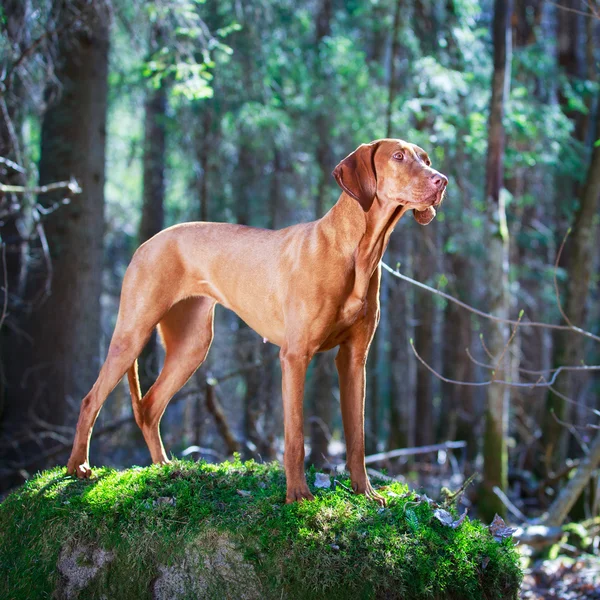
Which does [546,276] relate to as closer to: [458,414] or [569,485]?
[458,414]

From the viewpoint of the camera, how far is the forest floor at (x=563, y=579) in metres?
6.82

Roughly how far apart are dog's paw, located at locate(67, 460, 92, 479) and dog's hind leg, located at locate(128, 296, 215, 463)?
56 centimetres

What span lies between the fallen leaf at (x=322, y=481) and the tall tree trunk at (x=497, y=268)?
3.80 meters

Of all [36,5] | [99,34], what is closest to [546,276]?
[99,34]

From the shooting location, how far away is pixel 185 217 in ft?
57.2

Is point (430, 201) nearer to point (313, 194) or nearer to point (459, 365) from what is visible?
point (313, 194)

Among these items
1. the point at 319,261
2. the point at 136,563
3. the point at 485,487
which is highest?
the point at 319,261

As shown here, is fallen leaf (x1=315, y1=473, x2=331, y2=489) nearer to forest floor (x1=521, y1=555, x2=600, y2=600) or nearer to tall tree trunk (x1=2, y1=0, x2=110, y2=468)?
forest floor (x1=521, y1=555, x2=600, y2=600)

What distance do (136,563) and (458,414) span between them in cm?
1230

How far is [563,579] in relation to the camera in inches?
297

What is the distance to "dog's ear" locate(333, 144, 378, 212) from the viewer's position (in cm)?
442

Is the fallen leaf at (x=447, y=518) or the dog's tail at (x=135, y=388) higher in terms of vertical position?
the dog's tail at (x=135, y=388)

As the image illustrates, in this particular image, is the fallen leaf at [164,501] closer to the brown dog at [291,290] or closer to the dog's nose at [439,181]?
the brown dog at [291,290]

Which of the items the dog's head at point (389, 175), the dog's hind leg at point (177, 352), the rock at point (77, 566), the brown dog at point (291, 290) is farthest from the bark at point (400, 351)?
the rock at point (77, 566)
